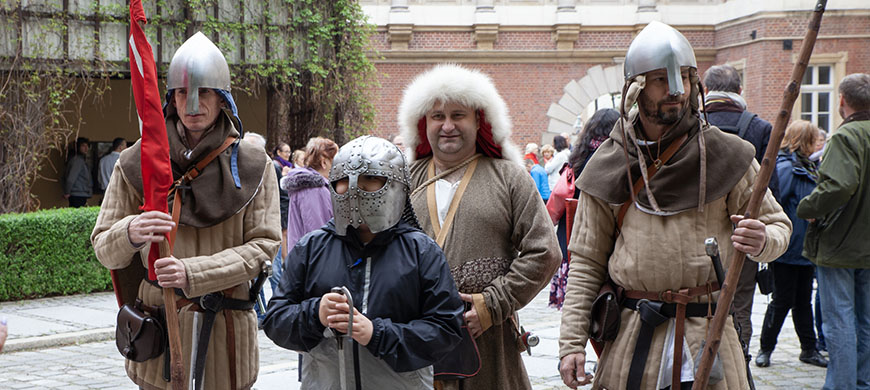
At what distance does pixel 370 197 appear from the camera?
2.91m

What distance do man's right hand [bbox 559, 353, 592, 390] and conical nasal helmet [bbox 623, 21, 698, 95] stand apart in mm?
963

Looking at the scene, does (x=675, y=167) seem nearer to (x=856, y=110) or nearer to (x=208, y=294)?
(x=208, y=294)

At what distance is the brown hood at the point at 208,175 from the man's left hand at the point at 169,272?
236 millimetres

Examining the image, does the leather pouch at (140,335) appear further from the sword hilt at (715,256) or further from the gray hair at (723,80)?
the gray hair at (723,80)

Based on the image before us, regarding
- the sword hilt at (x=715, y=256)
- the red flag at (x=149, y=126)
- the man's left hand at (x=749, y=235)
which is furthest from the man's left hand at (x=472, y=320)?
the red flag at (x=149, y=126)

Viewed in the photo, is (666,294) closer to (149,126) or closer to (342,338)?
(342,338)

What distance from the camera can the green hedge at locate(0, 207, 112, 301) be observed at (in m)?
10.1

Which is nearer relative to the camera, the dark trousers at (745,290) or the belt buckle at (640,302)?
the belt buckle at (640,302)

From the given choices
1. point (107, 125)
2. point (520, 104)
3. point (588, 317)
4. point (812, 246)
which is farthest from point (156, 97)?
point (520, 104)

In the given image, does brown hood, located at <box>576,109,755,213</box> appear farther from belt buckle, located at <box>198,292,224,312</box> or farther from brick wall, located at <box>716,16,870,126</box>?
brick wall, located at <box>716,16,870,126</box>

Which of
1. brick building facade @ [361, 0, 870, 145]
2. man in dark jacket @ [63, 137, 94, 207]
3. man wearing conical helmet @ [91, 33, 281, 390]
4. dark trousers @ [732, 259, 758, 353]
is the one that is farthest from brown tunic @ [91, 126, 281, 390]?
brick building facade @ [361, 0, 870, 145]

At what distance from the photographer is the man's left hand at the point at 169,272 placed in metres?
3.27

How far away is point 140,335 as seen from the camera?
346 cm

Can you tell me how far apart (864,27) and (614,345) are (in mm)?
19969
